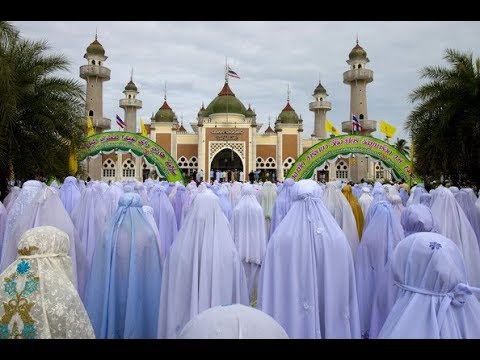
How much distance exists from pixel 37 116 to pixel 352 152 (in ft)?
31.3

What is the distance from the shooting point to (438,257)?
2.21 meters

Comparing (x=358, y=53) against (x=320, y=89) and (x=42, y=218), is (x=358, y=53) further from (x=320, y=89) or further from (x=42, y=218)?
(x=42, y=218)

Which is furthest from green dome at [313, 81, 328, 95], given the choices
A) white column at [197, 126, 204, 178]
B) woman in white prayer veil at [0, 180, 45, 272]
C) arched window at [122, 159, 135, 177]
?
woman in white prayer veil at [0, 180, 45, 272]

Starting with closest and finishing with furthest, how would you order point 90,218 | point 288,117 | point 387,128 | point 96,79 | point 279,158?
point 90,218 < point 387,128 < point 96,79 < point 279,158 < point 288,117

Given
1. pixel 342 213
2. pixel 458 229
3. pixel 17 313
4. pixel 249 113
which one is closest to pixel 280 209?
pixel 342 213

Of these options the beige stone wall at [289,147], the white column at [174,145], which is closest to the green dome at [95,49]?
the white column at [174,145]

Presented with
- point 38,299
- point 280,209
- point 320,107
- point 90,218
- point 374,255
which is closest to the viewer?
point 38,299

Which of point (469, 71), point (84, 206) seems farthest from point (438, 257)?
point (469, 71)

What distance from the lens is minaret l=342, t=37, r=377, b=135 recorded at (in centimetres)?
3003

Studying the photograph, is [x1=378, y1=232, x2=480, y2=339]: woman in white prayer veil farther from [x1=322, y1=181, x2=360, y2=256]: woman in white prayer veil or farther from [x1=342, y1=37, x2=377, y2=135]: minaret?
[x1=342, y1=37, x2=377, y2=135]: minaret

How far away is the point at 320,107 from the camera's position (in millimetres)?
36031
